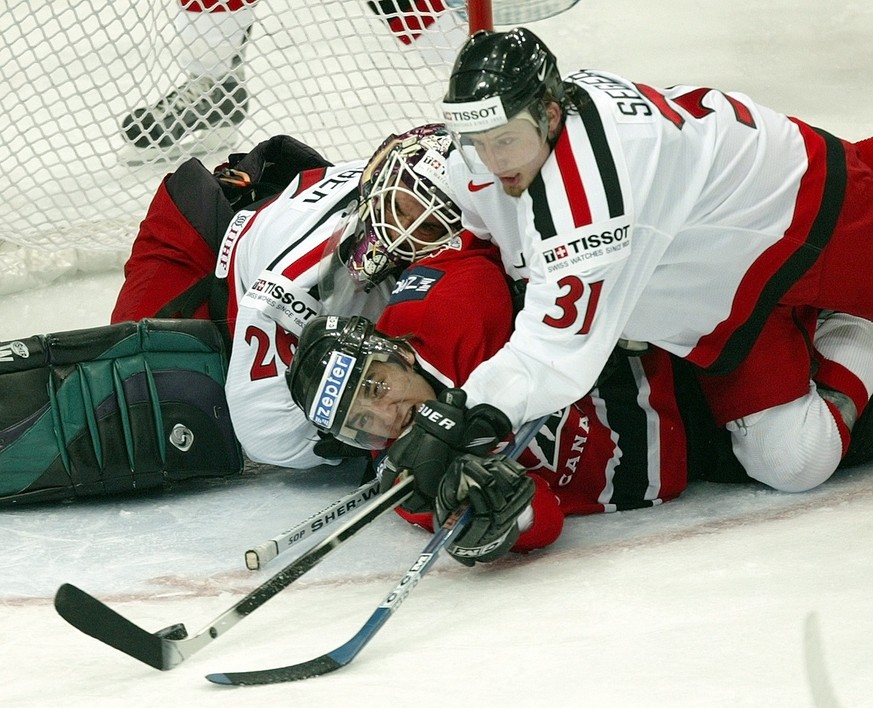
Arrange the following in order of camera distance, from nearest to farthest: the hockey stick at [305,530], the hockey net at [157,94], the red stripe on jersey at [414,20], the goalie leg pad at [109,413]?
the hockey stick at [305,530] < the goalie leg pad at [109,413] < the red stripe on jersey at [414,20] < the hockey net at [157,94]

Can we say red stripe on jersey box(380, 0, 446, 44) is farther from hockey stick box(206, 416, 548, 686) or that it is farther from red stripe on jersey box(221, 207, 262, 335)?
hockey stick box(206, 416, 548, 686)

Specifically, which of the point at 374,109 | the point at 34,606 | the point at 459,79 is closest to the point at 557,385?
the point at 459,79

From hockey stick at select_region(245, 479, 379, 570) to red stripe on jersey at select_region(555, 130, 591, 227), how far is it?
625 millimetres

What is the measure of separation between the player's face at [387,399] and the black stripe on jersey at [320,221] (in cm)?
53

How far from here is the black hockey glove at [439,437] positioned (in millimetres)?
1952

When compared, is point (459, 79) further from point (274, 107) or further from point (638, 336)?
point (274, 107)

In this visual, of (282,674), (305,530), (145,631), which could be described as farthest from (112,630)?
(305,530)

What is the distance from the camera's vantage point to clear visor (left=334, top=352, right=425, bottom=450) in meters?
2.08

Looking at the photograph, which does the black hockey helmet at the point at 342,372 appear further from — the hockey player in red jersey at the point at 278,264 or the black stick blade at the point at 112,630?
the black stick blade at the point at 112,630

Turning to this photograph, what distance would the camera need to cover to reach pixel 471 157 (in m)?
2.07

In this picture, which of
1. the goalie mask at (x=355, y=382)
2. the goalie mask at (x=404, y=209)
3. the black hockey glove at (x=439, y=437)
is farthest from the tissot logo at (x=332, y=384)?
the goalie mask at (x=404, y=209)

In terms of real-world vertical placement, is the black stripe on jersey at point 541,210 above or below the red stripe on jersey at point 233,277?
above

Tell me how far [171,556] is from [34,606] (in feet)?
1.04

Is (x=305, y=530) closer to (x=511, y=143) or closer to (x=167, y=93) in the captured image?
(x=511, y=143)
